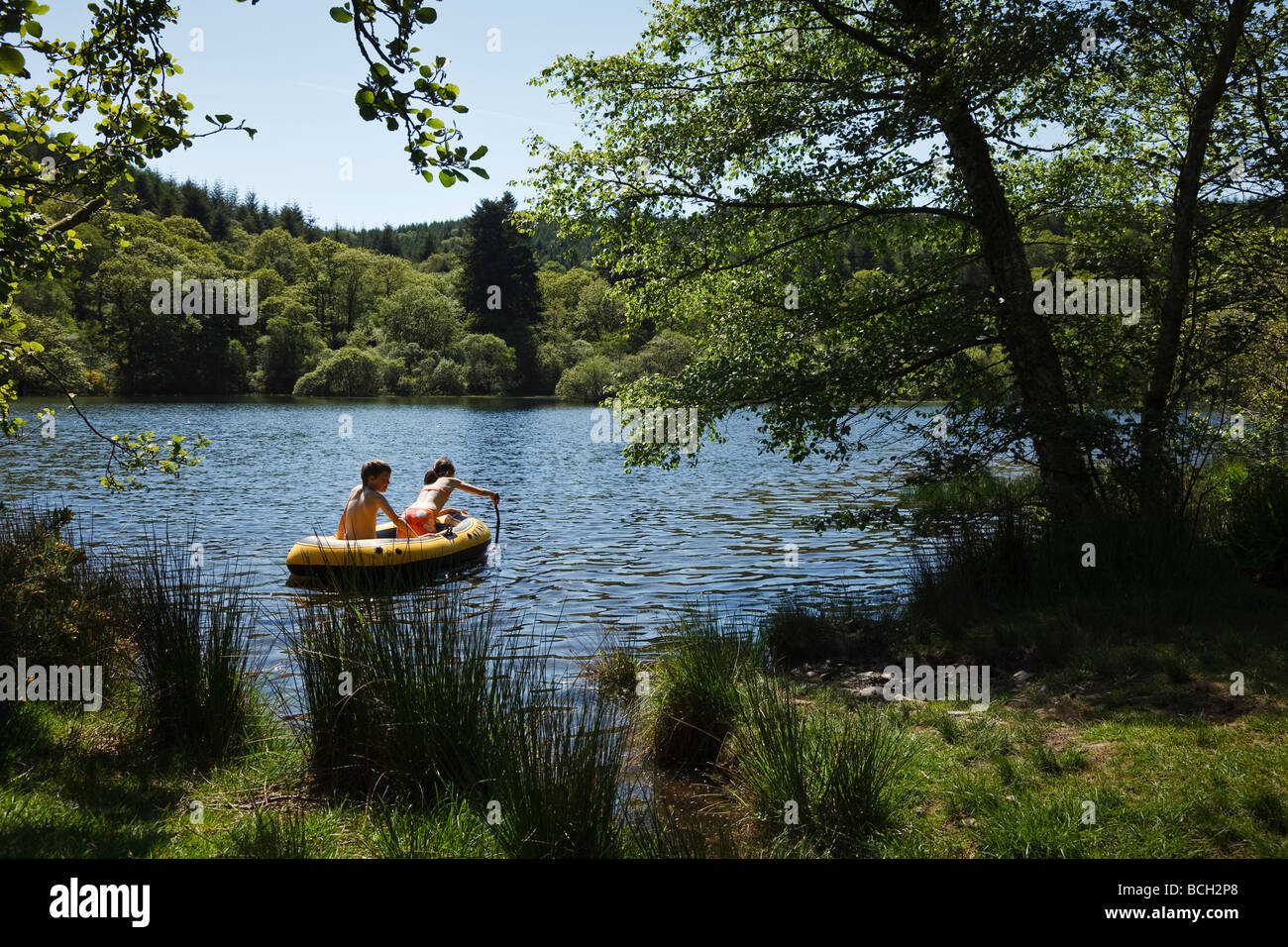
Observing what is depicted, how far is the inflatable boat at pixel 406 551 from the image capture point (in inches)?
364

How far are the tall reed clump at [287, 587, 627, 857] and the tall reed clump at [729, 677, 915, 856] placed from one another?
2.25ft

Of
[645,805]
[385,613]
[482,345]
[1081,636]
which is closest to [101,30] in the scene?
[385,613]

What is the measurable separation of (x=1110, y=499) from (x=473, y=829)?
7027mm

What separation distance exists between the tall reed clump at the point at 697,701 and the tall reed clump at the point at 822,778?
82 centimetres

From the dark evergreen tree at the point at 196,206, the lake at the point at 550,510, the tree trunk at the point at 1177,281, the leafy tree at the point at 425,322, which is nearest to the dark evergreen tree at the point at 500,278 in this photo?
the leafy tree at the point at 425,322

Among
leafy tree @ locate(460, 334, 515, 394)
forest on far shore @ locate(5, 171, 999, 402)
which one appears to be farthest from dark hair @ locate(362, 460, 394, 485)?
leafy tree @ locate(460, 334, 515, 394)

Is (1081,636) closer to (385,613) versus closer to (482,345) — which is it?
(385,613)

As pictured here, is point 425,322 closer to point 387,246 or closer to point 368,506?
point 387,246

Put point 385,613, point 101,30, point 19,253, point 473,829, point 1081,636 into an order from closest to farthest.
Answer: point 473,829
point 385,613
point 19,253
point 101,30
point 1081,636

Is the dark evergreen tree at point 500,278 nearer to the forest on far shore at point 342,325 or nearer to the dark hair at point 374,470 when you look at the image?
the forest on far shore at point 342,325

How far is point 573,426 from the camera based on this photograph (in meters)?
41.1

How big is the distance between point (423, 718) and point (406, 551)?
5.24 metres

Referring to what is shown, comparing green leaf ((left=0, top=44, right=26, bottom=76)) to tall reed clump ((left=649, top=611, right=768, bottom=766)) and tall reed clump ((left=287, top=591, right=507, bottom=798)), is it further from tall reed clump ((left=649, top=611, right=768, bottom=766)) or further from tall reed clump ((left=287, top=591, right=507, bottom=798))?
tall reed clump ((left=649, top=611, right=768, bottom=766))
